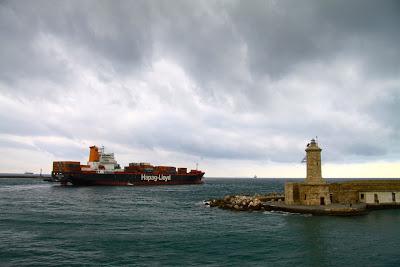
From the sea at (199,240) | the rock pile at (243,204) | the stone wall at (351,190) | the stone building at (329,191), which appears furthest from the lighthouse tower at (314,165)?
the rock pile at (243,204)

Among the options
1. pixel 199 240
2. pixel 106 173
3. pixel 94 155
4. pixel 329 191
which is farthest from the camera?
pixel 94 155

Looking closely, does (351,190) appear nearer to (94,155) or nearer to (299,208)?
(299,208)

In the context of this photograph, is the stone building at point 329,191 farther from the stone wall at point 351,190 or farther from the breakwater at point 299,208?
the breakwater at point 299,208

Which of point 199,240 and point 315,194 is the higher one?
point 315,194

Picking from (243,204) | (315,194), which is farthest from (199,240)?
(243,204)

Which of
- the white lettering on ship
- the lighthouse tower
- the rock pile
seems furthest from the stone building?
the white lettering on ship

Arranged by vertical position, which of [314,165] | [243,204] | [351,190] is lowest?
[243,204]

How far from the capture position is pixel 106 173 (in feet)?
343

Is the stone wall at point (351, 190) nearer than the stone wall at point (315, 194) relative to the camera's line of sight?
No

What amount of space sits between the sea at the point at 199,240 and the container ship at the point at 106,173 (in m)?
62.2

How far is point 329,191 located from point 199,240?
79.3 ft

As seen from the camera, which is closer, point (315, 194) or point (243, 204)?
point (315, 194)

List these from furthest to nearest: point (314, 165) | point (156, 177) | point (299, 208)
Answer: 1. point (156, 177)
2. point (314, 165)
3. point (299, 208)

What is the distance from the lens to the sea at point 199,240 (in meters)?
21.5
